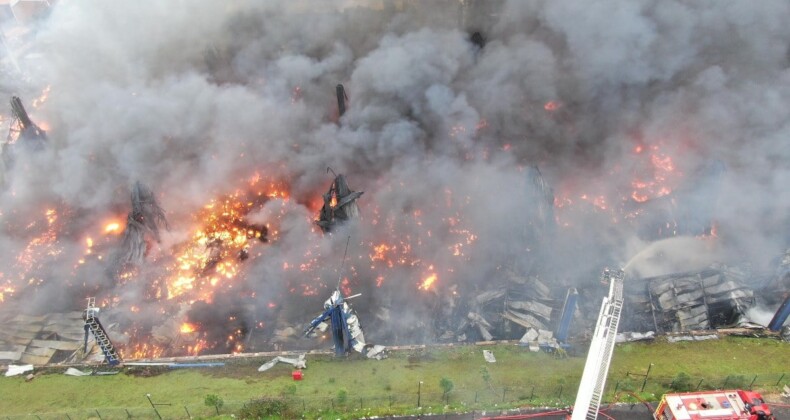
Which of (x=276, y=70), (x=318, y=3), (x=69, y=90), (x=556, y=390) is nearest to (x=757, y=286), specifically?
(x=556, y=390)

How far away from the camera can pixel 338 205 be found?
2242cm

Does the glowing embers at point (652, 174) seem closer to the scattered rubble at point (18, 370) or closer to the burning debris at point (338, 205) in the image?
the burning debris at point (338, 205)

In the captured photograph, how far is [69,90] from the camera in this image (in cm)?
3034

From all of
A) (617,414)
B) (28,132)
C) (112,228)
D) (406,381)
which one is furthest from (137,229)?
(617,414)

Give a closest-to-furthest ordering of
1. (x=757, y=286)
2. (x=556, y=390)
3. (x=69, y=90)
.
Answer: (x=556, y=390), (x=757, y=286), (x=69, y=90)

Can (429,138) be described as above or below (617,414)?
above

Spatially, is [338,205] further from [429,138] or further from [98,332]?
[98,332]

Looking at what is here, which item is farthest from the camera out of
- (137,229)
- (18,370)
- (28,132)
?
(28,132)

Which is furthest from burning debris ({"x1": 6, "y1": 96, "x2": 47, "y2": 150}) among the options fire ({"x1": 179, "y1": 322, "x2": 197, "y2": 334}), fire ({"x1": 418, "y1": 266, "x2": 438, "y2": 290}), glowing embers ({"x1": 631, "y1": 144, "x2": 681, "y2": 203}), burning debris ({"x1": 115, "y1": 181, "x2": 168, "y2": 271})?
glowing embers ({"x1": 631, "y1": 144, "x2": 681, "y2": 203})

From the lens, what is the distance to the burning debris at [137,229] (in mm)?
22312

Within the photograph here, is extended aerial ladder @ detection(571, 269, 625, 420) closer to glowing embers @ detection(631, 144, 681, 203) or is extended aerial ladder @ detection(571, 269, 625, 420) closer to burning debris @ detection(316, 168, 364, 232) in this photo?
glowing embers @ detection(631, 144, 681, 203)

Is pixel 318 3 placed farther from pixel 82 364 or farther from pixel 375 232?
pixel 82 364

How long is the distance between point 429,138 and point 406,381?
13931 mm

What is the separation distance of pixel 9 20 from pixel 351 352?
41.3 metres
